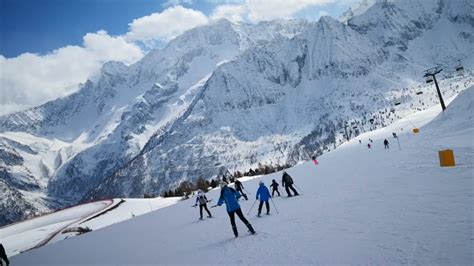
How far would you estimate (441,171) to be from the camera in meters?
18.5

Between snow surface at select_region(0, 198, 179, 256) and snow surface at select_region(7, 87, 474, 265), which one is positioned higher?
snow surface at select_region(0, 198, 179, 256)

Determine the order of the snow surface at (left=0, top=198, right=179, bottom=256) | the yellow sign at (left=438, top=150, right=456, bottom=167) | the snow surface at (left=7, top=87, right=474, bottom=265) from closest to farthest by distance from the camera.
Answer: the snow surface at (left=7, top=87, right=474, bottom=265), the yellow sign at (left=438, top=150, right=456, bottom=167), the snow surface at (left=0, top=198, right=179, bottom=256)

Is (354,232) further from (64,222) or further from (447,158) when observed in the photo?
(64,222)

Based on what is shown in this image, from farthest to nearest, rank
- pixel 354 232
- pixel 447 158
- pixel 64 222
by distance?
pixel 64 222 < pixel 447 158 < pixel 354 232

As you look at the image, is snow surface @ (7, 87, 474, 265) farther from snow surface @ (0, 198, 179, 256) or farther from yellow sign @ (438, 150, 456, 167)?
snow surface @ (0, 198, 179, 256)

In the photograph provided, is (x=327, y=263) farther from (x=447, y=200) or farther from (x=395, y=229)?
(x=447, y=200)

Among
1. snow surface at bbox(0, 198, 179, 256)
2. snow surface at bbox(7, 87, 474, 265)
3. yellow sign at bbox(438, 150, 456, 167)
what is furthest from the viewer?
snow surface at bbox(0, 198, 179, 256)

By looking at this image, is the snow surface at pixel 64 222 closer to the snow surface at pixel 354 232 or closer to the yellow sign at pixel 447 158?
the snow surface at pixel 354 232

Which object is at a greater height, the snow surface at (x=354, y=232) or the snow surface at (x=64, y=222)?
the snow surface at (x=64, y=222)

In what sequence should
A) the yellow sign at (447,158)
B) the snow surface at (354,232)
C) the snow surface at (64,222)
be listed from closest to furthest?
1. the snow surface at (354,232)
2. the yellow sign at (447,158)
3. the snow surface at (64,222)

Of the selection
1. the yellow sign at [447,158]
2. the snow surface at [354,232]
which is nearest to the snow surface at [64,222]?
the snow surface at [354,232]

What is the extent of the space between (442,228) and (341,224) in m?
3.58

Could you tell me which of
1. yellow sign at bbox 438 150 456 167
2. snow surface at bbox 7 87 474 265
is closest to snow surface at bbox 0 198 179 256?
snow surface at bbox 7 87 474 265

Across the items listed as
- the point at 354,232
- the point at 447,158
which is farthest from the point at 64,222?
the point at 354,232
